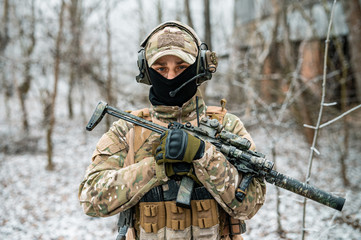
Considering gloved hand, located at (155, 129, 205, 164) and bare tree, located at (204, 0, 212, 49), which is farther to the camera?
bare tree, located at (204, 0, 212, 49)

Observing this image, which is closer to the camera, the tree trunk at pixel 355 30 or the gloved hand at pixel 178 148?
the gloved hand at pixel 178 148

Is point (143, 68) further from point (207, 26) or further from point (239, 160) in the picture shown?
point (207, 26)

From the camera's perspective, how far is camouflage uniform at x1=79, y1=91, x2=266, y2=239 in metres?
1.62

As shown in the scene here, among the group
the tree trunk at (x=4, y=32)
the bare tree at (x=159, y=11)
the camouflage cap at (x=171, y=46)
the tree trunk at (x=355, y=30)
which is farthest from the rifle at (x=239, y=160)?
the tree trunk at (x=4, y=32)

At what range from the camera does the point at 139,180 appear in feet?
5.33

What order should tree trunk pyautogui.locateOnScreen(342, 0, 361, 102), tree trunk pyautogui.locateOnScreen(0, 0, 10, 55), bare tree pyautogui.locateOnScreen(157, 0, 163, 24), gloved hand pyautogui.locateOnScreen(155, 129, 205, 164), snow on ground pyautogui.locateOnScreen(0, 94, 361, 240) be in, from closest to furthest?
gloved hand pyautogui.locateOnScreen(155, 129, 205, 164) < snow on ground pyautogui.locateOnScreen(0, 94, 361, 240) < tree trunk pyautogui.locateOnScreen(342, 0, 361, 102) < tree trunk pyautogui.locateOnScreen(0, 0, 10, 55) < bare tree pyautogui.locateOnScreen(157, 0, 163, 24)

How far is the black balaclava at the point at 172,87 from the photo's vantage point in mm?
1806

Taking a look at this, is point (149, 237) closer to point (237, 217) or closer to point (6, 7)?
point (237, 217)

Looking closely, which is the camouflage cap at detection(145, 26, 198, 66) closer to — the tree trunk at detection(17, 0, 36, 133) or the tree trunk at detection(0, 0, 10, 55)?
the tree trunk at detection(0, 0, 10, 55)

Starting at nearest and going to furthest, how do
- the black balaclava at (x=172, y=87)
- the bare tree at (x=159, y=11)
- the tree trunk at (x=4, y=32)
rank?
the black balaclava at (x=172, y=87), the tree trunk at (x=4, y=32), the bare tree at (x=159, y=11)

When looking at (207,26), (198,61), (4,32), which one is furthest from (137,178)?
(4,32)

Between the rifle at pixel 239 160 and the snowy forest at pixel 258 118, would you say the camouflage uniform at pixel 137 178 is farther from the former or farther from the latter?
the snowy forest at pixel 258 118

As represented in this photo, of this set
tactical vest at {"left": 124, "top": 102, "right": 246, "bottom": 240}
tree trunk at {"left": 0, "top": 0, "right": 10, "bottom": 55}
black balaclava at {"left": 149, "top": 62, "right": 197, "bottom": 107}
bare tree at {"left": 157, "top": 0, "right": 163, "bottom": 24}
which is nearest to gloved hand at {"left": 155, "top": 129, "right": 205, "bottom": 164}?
tactical vest at {"left": 124, "top": 102, "right": 246, "bottom": 240}

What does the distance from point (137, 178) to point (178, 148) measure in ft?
1.07
